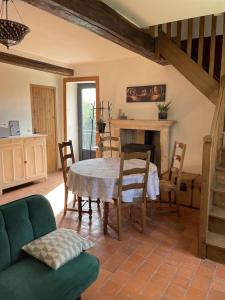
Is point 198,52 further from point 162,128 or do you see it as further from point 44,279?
point 44,279

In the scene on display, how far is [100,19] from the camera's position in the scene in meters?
2.40

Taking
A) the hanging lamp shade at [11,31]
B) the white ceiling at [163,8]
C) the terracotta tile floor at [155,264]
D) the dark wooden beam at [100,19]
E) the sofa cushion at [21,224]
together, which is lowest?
the terracotta tile floor at [155,264]

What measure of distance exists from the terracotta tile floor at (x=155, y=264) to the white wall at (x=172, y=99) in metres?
1.49

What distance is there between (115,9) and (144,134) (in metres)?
2.77

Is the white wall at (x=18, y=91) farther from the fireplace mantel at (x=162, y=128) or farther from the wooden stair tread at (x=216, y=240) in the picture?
the wooden stair tread at (x=216, y=240)

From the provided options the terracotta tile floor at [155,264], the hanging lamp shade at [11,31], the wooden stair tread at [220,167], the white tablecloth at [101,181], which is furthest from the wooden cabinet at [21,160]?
the wooden stair tread at [220,167]

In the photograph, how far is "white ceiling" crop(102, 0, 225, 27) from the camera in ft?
7.99

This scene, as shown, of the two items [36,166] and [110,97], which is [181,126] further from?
[36,166]

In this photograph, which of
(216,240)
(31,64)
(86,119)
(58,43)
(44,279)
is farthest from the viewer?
(86,119)

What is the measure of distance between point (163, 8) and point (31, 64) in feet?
9.83

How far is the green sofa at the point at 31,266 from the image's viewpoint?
145 cm

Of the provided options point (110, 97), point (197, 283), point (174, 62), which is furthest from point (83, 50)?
point (197, 283)

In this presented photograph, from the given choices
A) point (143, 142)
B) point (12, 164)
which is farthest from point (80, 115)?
point (12, 164)

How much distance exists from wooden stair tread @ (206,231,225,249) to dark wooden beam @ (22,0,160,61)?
7.97ft
